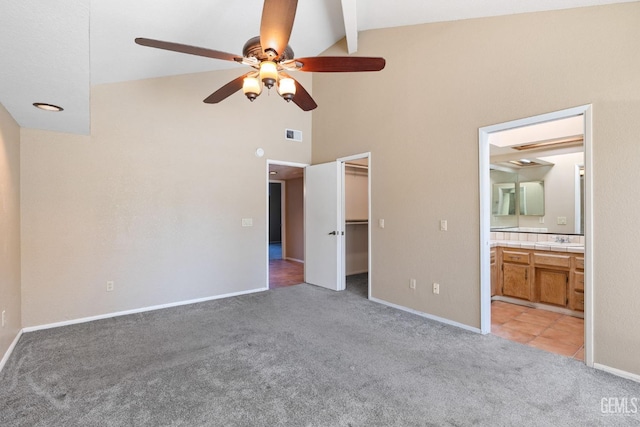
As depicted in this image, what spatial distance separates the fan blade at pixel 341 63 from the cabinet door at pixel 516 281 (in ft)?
11.1

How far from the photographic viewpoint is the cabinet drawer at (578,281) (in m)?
3.54

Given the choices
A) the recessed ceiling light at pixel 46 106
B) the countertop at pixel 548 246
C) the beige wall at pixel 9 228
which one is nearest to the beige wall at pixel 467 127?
the countertop at pixel 548 246

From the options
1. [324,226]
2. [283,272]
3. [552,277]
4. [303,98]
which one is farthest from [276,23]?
[283,272]

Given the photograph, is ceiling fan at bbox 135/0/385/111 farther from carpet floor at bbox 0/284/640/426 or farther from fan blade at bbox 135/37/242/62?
carpet floor at bbox 0/284/640/426

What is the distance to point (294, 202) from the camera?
25.6ft

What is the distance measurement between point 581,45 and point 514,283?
288cm

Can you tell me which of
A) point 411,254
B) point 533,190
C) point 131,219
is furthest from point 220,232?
point 533,190

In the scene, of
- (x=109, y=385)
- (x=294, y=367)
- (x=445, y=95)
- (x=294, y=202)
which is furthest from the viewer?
(x=294, y=202)

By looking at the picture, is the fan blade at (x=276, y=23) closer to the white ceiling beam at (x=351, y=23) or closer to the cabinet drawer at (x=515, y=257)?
the white ceiling beam at (x=351, y=23)

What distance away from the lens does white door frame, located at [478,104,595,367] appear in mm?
2389

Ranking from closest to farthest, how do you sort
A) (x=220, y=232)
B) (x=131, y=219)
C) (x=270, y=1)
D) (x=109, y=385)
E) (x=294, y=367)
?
(x=270, y=1) → (x=109, y=385) → (x=294, y=367) → (x=131, y=219) → (x=220, y=232)

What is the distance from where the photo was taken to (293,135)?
513 cm

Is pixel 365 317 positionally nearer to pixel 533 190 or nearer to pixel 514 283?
pixel 514 283

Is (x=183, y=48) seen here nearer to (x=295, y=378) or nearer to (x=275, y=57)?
(x=275, y=57)
